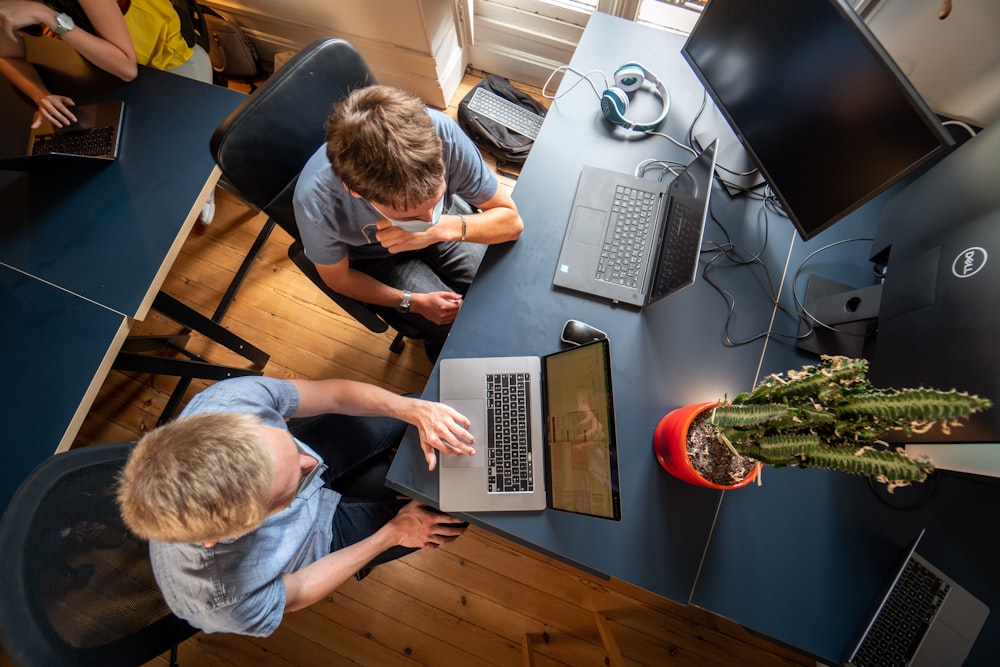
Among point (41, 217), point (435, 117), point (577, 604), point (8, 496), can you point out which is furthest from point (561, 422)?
point (41, 217)

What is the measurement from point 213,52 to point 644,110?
2.20 m

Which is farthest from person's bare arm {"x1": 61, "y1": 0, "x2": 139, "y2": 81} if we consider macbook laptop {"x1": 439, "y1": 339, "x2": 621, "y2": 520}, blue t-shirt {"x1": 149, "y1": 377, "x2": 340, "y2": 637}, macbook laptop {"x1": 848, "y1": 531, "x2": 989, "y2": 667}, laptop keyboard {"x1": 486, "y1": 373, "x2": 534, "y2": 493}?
macbook laptop {"x1": 848, "y1": 531, "x2": 989, "y2": 667}

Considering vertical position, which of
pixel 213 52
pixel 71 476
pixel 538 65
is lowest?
pixel 71 476

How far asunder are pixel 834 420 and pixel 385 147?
99 centimetres

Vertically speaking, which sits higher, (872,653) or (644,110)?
(644,110)

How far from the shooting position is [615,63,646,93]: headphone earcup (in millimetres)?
1446

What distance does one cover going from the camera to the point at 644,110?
57.2 inches

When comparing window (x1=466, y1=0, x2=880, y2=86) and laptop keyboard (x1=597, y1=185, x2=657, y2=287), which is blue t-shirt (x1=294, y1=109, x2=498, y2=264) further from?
window (x1=466, y1=0, x2=880, y2=86)

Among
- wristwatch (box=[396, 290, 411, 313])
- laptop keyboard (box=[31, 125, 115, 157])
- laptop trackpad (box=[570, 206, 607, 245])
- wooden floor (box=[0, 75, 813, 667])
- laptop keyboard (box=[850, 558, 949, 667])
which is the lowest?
wooden floor (box=[0, 75, 813, 667])

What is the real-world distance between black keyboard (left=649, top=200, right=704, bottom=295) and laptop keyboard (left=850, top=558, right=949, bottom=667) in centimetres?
84

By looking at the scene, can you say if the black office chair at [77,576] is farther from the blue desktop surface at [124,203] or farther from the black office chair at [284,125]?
the black office chair at [284,125]

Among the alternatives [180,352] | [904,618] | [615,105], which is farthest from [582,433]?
[180,352]

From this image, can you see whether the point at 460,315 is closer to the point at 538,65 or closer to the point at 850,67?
the point at 850,67

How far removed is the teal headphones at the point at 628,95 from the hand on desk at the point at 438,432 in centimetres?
99
